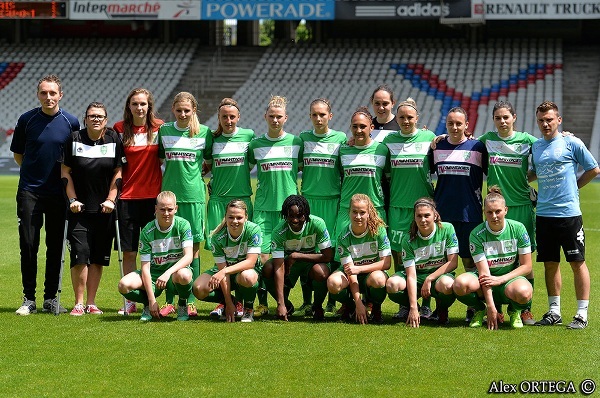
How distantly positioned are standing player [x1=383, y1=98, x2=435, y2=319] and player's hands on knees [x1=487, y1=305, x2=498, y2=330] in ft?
2.22

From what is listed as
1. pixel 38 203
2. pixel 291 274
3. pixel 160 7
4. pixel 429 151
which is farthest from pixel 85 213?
pixel 160 7

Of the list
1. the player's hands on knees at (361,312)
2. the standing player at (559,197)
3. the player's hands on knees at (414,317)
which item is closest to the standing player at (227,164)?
the player's hands on knees at (361,312)

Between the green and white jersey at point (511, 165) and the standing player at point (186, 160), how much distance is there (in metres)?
2.37

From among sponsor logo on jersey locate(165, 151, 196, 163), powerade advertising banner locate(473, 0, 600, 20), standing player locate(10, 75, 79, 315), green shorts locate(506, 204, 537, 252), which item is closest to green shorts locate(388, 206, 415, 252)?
green shorts locate(506, 204, 537, 252)

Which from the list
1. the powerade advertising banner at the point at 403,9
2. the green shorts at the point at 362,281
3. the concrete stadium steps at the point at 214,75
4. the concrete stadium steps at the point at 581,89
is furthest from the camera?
the concrete stadium steps at the point at 214,75

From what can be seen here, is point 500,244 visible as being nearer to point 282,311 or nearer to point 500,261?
point 500,261

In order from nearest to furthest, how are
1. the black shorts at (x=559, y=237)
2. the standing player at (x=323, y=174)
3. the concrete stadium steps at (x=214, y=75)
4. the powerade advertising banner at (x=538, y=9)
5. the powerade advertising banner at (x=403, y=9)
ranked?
the black shorts at (x=559, y=237), the standing player at (x=323, y=174), the powerade advertising banner at (x=538, y=9), the powerade advertising banner at (x=403, y=9), the concrete stadium steps at (x=214, y=75)

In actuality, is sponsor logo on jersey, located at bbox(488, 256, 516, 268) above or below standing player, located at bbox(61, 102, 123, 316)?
below

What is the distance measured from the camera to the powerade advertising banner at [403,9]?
97.2 feet

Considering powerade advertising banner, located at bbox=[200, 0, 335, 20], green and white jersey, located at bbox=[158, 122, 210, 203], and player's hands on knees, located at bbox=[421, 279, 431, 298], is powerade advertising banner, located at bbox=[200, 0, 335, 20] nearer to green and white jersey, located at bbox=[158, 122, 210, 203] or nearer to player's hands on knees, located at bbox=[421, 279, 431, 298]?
green and white jersey, located at bbox=[158, 122, 210, 203]

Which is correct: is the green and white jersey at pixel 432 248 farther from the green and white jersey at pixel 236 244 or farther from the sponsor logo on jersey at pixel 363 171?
the green and white jersey at pixel 236 244

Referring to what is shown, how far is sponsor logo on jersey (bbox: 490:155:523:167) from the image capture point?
767cm

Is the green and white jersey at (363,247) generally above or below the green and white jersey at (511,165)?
below

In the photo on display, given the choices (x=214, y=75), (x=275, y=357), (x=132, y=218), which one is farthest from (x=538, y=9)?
(x=275, y=357)
